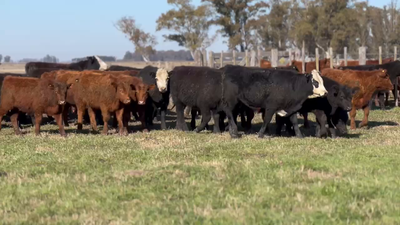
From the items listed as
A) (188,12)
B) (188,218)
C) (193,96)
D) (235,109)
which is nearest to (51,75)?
(193,96)

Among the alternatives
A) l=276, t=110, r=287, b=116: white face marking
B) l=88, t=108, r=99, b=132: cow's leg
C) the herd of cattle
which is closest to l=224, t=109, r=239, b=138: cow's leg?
the herd of cattle

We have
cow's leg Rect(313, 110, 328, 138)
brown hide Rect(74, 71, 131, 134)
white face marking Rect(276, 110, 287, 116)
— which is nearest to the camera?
white face marking Rect(276, 110, 287, 116)

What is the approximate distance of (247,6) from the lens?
53.1 metres

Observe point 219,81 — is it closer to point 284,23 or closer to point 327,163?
point 327,163

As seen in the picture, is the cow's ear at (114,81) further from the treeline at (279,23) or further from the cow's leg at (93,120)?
the treeline at (279,23)

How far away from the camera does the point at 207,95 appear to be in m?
13.7

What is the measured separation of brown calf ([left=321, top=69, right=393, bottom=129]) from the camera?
15.0 meters

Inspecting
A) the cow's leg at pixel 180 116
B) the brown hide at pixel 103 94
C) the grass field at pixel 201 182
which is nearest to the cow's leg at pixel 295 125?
the grass field at pixel 201 182

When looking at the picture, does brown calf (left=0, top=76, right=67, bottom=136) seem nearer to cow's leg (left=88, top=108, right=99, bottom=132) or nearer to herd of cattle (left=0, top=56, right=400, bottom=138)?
herd of cattle (left=0, top=56, right=400, bottom=138)

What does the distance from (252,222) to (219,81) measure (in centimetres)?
791

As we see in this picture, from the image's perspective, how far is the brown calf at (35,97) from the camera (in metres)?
13.0

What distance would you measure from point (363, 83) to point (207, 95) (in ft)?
13.5

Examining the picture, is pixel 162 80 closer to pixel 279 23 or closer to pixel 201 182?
pixel 201 182

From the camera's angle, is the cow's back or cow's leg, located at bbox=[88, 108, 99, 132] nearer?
the cow's back
